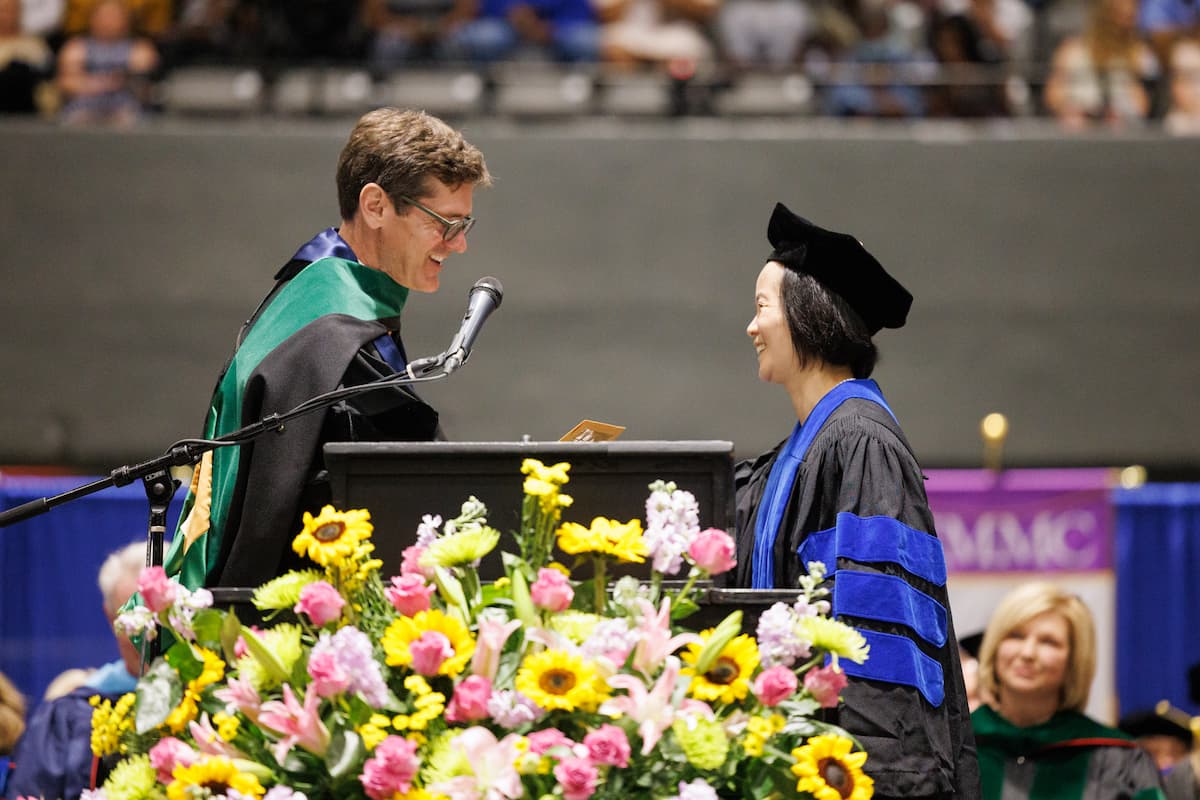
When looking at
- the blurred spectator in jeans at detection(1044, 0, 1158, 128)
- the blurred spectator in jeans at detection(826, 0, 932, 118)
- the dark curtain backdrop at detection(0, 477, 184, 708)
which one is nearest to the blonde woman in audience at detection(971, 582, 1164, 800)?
the dark curtain backdrop at detection(0, 477, 184, 708)

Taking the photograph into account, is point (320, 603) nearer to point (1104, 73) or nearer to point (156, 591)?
point (156, 591)

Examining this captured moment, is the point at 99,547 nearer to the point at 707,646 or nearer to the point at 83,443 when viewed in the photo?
the point at 83,443

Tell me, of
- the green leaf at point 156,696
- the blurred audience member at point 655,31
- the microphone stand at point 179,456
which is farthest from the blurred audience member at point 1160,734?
the green leaf at point 156,696

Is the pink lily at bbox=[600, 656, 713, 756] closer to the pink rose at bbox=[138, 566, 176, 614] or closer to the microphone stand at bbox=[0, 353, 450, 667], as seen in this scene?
the pink rose at bbox=[138, 566, 176, 614]

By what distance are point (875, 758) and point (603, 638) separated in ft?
3.03

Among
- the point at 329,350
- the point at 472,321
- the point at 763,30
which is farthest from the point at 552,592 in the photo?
the point at 763,30

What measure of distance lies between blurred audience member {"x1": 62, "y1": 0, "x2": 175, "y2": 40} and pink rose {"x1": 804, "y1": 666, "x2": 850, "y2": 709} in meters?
7.68

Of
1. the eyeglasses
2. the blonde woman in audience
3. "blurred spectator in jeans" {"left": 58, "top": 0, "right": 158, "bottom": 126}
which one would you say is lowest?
the blonde woman in audience

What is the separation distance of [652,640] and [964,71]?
286 inches

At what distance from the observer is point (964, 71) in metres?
8.86

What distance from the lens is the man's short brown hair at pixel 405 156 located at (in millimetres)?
3402

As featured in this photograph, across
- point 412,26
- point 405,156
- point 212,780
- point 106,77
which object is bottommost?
point 212,780

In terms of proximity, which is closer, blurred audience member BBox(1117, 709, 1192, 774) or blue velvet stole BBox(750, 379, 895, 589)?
blue velvet stole BBox(750, 379, 895, 589)

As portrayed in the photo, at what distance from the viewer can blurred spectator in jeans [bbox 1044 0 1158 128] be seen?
349 inches
